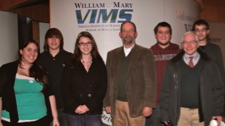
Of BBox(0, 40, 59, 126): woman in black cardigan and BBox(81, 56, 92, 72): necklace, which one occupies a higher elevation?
BBox(81, 56, 92, 72): necklace

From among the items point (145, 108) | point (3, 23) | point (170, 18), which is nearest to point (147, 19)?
point (170, 18)

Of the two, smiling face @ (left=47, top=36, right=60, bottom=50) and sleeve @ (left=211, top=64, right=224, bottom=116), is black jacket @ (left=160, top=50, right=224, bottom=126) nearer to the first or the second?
sleeve @ (left=211, top=64, right=224, bottom=116)

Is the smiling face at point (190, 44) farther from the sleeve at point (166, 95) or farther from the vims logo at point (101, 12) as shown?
the vims logo at point (101, 12)

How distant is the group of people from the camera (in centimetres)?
245

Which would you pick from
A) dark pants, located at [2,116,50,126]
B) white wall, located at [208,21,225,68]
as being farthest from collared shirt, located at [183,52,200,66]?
white wall, located at [208,21,225,68]

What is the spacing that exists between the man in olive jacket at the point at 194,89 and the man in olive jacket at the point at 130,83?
0.31m

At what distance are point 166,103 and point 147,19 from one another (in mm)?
2090

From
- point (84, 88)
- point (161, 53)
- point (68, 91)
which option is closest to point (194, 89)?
point (161, 53)

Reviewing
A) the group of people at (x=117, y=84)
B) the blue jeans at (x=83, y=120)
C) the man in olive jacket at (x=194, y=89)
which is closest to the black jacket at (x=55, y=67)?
the group of people at (x=117, y=84)

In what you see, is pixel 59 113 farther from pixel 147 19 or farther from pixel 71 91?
pixel 147 19

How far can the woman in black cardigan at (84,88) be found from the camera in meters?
2.71

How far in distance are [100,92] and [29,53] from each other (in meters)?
0.94

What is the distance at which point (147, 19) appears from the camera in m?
4.28

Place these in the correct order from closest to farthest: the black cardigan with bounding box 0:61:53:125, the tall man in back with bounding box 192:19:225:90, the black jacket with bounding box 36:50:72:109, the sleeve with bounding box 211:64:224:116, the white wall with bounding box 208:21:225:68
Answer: the black cardigan with bounding box 0:61:53:125, the sleeve with bounding box 211:64:224:116, the tall man in back with bounding box 192:19:225:90, the black jacket with bounding box 36:50:72:109, the white wall with bounding box 208:21:225:68
